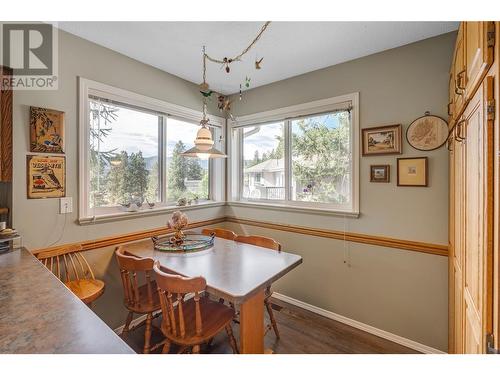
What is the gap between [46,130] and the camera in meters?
1.69

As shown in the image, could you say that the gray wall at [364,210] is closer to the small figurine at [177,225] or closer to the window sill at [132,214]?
the window sill at [132,214]

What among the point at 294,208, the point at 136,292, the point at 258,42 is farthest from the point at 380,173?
the point at 136,292

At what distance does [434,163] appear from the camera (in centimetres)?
183

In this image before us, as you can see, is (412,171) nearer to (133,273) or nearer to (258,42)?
(258,42)

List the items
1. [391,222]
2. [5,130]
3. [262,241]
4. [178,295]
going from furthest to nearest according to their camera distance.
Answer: [262,241], [391,222], [5,130], [178,295]

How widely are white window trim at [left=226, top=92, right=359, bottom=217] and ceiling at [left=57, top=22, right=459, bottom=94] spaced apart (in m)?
0.38

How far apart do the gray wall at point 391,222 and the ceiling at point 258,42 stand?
0.17 m

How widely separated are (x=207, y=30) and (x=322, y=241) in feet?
6.94

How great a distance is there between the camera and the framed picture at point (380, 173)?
2.02 meters

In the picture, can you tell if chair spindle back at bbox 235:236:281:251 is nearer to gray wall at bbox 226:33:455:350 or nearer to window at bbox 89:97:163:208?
gray wall at bbox 226:33:455:350

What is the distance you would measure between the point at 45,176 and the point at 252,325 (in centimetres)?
177

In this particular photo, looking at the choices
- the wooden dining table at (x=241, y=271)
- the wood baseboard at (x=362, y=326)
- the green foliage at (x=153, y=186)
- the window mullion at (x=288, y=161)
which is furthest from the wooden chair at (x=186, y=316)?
the window mullion at (x=288, y=161)
